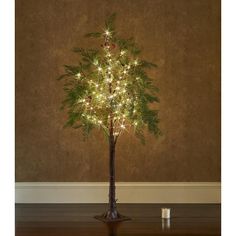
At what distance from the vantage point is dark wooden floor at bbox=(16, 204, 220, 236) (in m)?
4.38

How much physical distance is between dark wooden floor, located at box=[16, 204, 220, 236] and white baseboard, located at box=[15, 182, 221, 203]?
0.15 meters

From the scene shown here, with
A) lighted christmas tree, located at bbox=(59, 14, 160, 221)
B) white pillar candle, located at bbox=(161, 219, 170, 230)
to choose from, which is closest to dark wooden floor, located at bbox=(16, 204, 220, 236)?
white pillar candle, located at bbox=(161, 219, 170, 230)

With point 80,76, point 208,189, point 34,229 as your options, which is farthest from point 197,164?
point 34,229

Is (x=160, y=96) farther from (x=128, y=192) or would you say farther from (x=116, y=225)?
(x=116, y=225)

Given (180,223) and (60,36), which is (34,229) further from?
(60,36)

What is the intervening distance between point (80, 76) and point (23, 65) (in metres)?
1.33

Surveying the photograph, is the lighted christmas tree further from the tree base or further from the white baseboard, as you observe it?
the white baseboard

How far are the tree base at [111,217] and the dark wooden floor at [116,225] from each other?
0.08 metres

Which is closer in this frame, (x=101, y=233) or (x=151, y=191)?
(x=101, y=233)

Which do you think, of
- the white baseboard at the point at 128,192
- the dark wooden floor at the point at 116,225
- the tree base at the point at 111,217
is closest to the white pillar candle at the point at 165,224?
the dark wooden floor at the point at 116,225

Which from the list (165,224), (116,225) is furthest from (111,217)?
(165,224)

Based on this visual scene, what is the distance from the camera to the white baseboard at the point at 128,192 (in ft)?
19.6

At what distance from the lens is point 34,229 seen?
4.49m

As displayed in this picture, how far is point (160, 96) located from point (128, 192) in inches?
45.6
